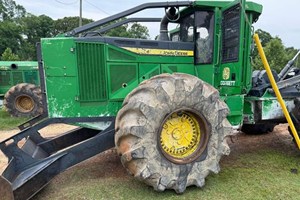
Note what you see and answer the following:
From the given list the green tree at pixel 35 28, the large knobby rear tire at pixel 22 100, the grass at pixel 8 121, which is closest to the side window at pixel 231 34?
the grass at pixel 8 121

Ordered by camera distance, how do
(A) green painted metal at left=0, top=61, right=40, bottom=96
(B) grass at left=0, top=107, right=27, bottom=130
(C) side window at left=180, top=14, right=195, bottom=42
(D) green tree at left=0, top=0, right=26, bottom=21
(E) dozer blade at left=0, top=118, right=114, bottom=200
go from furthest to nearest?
(D) green tree at left=0, top=0, right=26, bottom=21
(A) green painted metal at left=0, top=61, right=40, bottom=96
(B) grass at left=0, top=107, right=27, bottom=130
(C) side window at left=180, top=14, right=195, bottom=42
(E) dozer blade at left=0, top=118, right=114, bottom=200

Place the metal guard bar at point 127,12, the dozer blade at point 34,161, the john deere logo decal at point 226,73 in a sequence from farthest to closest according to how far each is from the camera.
Result: 1. the john deere logo decal at point 226,73
2. the metal guard bar at point 127,12
3. the dozer blade at point 34,161

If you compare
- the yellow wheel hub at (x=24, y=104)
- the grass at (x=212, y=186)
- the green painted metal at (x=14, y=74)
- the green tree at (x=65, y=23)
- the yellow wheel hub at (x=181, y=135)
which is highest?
the green tree at (x=65, y=23)

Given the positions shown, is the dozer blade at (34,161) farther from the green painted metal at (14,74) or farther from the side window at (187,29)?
the green painted metal at (14,74)

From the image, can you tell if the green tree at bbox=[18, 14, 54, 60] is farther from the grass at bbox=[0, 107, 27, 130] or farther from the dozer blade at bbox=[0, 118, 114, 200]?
the dozer blade at bbox=[0, 118, 114, 200]

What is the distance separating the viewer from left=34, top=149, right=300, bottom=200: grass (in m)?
3.50

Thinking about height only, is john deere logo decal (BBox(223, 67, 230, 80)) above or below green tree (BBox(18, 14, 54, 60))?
below

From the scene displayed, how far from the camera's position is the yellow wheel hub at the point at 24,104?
34.3ft

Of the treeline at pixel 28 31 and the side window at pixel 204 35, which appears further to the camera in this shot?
the treeline at pixel 28 31

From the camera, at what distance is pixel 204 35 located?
14.6 ft

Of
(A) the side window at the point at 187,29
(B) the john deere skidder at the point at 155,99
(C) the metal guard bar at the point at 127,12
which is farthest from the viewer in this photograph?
(A) the side window at the point at 187,29

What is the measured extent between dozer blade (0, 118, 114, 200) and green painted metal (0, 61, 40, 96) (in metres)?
8.66

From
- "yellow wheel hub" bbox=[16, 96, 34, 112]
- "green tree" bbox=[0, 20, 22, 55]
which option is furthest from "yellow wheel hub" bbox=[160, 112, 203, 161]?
"green tree" bbox=[0, 20, 22, 55]

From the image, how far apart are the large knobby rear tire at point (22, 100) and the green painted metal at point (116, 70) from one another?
22.8ft
